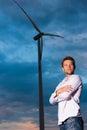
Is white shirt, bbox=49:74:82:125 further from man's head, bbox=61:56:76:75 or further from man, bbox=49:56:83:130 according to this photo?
man's head, bbox=61:56:76:75

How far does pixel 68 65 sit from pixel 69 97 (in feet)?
1.79

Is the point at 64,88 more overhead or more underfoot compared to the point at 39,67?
more underfoot

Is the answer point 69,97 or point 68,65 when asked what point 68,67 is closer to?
point 68,65

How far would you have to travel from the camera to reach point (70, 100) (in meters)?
7.04

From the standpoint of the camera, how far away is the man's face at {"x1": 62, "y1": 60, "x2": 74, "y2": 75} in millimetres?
6994

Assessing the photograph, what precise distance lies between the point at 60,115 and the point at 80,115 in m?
0.38

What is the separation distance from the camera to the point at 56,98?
286 inches

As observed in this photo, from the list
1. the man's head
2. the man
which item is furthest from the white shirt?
the man's head

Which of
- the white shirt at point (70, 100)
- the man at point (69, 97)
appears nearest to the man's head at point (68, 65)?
the man at point (69, 97)

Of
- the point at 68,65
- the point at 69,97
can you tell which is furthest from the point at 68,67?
the point at 69,97

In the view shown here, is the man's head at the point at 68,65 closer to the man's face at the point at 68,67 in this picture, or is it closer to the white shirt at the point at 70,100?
the man's face at the point at 68,67

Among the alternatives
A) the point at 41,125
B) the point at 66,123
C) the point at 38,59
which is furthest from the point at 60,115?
the point at 38,59

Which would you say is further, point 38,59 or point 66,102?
point 38,59

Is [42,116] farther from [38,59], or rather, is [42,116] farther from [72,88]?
[72,88]
